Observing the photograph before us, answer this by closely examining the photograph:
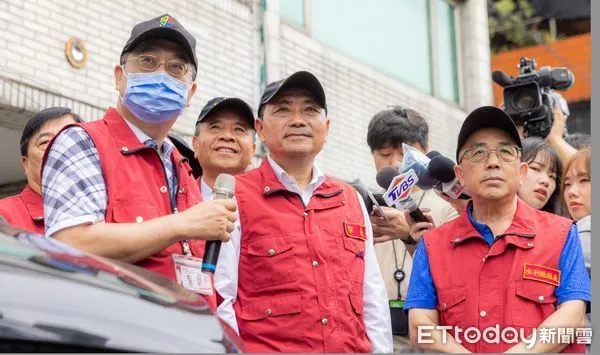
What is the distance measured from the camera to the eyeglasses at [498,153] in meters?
3.49

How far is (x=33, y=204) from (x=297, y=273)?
4.67ft

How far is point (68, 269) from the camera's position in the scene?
2.02 metres

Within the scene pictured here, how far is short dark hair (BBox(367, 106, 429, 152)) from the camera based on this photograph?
15.4 ft

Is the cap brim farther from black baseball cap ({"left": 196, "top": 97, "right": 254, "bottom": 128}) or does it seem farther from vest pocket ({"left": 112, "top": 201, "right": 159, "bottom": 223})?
black baseball cap ({"left": 196, "top": 97, "right": 254, "bottom": 128})

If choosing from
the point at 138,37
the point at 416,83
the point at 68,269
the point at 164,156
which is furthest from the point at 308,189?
the point at 416,83

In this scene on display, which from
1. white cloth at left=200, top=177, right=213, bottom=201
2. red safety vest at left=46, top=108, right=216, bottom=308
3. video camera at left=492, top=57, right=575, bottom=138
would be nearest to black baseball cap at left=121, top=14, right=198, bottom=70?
red safety vest at left=46, top=108, right=216, bottom=308

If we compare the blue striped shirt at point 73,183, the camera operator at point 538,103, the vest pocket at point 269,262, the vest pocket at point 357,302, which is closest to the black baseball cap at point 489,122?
the vest pocket at point 357,302

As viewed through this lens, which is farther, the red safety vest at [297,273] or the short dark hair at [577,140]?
the short dark hair at [577,140]

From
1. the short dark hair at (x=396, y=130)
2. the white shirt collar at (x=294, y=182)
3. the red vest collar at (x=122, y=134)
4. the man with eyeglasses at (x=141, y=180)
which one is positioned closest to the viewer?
the man with eyeglasses at (x=141, y=180)

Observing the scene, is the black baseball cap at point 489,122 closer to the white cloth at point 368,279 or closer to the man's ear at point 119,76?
the white cloth at point 368,279

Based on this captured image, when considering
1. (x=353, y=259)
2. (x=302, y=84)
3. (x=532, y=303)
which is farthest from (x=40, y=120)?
(x=532, y=303)

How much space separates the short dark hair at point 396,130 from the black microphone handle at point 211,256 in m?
2.10

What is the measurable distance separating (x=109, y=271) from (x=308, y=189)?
1.52 m

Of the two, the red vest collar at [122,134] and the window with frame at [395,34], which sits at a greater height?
the window with frame at [395,34]
